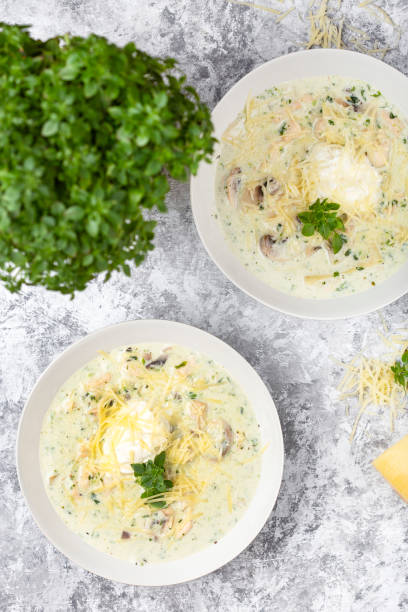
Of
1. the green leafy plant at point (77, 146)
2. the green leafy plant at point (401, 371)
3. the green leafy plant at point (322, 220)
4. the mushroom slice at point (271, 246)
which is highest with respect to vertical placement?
the green leafy plant at point (77, 146)

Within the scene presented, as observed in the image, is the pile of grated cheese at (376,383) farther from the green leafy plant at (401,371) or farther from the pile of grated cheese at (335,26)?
the pile of grated cheese at (335,26)

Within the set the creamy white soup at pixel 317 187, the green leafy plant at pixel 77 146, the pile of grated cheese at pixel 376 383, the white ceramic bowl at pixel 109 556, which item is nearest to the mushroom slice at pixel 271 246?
the creamy white soup at pixel 317 187

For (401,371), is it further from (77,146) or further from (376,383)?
(77,146)

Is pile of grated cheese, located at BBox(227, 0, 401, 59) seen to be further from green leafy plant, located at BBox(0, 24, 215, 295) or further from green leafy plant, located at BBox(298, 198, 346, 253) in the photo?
green leafy plant, located at BBox(0, 24, 215, 295)

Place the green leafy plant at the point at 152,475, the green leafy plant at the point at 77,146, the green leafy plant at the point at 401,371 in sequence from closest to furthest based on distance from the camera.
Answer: the green leafy plant at the point at 77,146
the green leafy plant at the point at 152,475
the green leafy plant at the point at 401,371

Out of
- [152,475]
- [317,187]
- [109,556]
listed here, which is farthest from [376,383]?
[109,556]

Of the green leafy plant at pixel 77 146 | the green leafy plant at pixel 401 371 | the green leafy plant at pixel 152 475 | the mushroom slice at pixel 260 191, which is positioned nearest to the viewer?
the green leafy plant at pixel 77 146

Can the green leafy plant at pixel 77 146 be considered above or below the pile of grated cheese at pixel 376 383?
above
